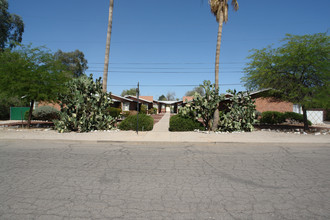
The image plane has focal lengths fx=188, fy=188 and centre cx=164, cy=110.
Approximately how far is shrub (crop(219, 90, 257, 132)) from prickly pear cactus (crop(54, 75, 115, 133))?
24.9 ft

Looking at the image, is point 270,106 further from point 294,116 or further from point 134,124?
point 134,124

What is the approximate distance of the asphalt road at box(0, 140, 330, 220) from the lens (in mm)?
2799

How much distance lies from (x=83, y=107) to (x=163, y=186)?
936cm

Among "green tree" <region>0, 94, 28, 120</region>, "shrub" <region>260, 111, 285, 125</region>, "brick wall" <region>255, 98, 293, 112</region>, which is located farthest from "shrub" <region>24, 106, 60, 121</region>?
"brick wall" <region>255, 98, 293, 112</region>

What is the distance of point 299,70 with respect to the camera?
11.9 meters

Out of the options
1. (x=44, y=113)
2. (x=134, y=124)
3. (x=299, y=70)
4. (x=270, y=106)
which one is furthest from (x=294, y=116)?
(x=44, y=113)

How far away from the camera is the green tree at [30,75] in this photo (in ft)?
37.1

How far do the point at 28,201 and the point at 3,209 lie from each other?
12.5 inches

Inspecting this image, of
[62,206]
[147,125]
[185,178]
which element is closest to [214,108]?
[147,125]

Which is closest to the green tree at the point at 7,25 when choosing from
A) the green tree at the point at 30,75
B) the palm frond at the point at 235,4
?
the green tree at the point at 30,75

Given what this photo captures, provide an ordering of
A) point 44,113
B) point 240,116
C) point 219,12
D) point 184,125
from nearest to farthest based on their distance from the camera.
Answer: point 184,125 → point 240,116 → point 219,12 → point 44,113

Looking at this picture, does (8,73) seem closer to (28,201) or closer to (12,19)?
(28,201)

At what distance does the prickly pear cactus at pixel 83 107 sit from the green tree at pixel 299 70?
1031cm

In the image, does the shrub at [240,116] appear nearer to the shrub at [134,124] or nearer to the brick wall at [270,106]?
the shrub at [134,124]
